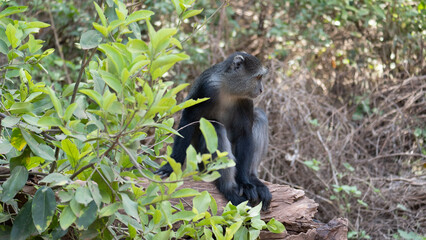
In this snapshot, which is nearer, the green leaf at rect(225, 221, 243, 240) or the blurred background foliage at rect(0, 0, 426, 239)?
the green leaf at rect(225, 221, 243, 240)

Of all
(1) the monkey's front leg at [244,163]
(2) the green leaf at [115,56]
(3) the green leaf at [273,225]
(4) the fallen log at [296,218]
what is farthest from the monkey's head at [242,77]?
(2) the green leaf at [115,56]

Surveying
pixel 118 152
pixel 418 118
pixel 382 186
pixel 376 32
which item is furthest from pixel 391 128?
pixel 118 152

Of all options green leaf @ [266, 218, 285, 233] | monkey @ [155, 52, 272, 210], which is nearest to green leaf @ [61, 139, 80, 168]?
green leaf @ [266, 218, 285, 233]

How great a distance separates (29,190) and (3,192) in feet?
2.05

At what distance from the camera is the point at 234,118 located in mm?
5254

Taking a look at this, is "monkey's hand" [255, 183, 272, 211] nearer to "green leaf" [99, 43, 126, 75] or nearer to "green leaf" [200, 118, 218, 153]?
"green leaf" [200, 118, 218, 153]

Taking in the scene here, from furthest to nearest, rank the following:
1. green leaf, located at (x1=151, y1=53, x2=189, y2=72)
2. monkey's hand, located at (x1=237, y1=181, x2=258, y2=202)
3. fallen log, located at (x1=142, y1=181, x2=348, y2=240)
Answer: monkey's hand, located at (x1=237, y1=181, x2=258, y2=202) < fallen log, located at (x1=142, y1=181, x2=348, y2=240) < green leaf, located at (x1=151, y1=53, x2=189, y2=72)

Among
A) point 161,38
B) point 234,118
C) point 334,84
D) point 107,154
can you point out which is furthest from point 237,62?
point 334,84

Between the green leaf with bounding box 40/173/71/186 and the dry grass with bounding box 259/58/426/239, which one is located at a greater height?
the green leaf with bounding box 40/173/71/186

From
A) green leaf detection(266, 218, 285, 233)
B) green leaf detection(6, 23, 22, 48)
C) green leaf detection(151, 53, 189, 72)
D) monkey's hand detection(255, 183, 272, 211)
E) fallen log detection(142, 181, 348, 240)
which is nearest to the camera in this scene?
green leaf detection(151, 53, 189, 72)

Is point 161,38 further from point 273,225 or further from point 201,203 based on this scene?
point 273,225

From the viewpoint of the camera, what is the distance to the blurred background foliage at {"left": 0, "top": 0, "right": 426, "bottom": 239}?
7.15 meters

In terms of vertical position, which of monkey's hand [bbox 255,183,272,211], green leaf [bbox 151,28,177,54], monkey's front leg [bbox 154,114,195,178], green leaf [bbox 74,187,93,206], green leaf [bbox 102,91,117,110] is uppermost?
green leaf [bbox 151,28,177,54]

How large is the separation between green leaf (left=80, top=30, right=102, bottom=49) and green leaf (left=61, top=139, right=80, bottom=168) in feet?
1.67
